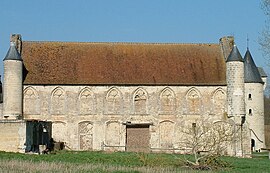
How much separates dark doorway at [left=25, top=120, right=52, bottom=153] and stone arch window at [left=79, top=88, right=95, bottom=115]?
313 centimetres

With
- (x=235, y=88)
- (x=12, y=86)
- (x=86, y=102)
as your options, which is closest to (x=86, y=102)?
(x=86, y=102)

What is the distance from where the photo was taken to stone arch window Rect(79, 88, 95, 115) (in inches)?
1874

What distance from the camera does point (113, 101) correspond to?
157ft

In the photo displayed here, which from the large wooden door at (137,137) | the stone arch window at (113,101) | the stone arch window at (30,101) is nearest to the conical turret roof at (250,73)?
the large wooden door at (137,137)

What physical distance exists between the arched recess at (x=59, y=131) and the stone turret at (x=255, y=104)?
22.1 meters

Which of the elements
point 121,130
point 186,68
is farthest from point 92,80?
point 186,68

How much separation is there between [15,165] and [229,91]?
26981 mm

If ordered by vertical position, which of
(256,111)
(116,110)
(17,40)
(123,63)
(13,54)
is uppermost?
(17,40)

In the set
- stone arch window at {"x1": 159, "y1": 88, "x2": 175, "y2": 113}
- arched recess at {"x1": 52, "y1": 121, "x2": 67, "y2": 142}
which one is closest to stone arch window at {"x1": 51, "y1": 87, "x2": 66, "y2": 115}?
arched recess at {"x1": 52, "y1": 121, "x2": 67, "y2": 142}

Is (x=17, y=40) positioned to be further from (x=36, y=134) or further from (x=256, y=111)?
(x=256, y=111)

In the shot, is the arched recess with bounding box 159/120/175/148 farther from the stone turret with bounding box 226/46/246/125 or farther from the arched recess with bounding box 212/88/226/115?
the stone turret with bounding box 226/46/246/125

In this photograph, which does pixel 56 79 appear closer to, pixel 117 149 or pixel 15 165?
pixel 117 149

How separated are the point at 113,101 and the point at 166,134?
17.5 ft

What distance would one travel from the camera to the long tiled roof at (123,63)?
47.9m
